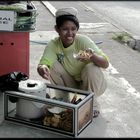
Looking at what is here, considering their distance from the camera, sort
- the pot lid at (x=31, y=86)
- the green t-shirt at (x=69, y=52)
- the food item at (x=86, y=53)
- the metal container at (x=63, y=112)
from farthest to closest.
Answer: the green t-shirt at (x=69, y=52)
the food item at (x=86, y=53)
the pot lid at (x=31, y=86)
the metal container at (x=63, y=112)

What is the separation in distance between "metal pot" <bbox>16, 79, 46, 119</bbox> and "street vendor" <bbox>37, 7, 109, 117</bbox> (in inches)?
5.0

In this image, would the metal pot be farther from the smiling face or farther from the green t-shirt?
the smiling face

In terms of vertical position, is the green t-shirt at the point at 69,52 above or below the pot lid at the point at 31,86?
above

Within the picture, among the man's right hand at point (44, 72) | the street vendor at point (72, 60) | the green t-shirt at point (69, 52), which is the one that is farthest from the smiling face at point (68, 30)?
the man's right hand at point (44, 72)

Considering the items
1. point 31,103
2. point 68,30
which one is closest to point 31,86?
point 31,103

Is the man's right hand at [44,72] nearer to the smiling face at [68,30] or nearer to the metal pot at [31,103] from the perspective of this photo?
the metal pot at [31,103]

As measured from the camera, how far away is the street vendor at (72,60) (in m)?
3.90

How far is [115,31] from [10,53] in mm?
3587

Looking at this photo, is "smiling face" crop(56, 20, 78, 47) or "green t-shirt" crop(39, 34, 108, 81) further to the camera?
"green t-shirt" crop(39, 34, 108, 81)

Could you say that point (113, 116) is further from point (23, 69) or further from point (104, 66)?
point (23, 69)

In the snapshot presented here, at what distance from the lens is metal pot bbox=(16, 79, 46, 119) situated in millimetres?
3740

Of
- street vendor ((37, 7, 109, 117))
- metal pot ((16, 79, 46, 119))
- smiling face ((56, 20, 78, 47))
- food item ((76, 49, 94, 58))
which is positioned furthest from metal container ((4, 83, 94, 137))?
smiling face ((56, 20, 78, 47))

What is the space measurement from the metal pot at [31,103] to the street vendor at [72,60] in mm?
127

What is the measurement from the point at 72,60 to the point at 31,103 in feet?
1.98
